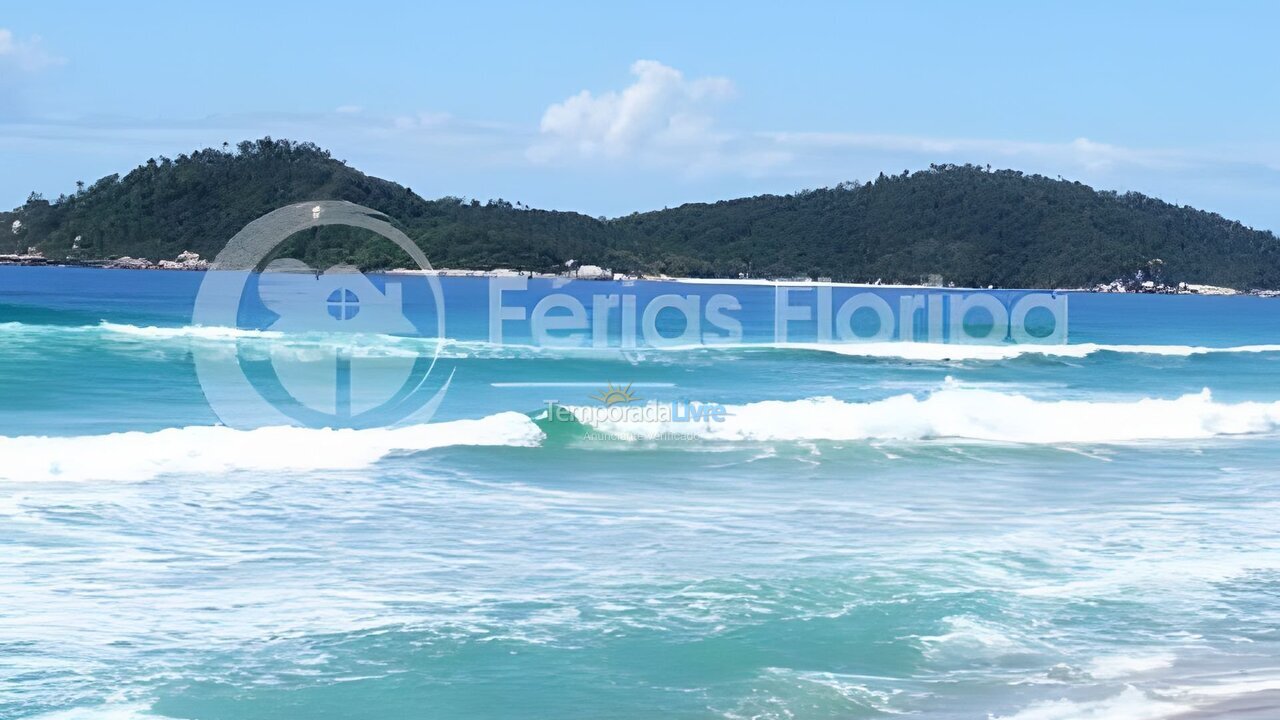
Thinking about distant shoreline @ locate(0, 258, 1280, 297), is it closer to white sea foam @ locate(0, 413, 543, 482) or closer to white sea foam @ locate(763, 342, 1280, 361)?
white sea foam @ locate(763, 342, 1280, 361)

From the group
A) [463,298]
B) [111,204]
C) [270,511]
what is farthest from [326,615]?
[111,204]

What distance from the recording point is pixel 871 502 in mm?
13297

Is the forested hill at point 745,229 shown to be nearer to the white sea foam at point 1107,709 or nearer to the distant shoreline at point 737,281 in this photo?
the distant shoreline at point 737,281

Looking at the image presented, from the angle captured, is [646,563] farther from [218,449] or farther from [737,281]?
[737,281]

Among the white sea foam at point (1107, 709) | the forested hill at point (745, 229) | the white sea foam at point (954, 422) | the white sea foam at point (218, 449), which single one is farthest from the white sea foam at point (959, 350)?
the forested hill at point (745, 229)

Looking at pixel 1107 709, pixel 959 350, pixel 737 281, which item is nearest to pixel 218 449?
pixel 1107 709

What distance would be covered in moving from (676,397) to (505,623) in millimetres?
15946

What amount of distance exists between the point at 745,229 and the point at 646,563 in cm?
15957

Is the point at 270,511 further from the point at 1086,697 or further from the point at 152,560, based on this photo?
the point at 1086,697

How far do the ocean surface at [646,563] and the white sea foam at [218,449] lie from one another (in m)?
0.07

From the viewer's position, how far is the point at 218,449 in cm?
1543

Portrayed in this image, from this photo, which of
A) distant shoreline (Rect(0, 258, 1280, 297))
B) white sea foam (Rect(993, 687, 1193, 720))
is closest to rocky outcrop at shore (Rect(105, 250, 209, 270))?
distant shoreline (Rect(0, 258, 1280, 297))

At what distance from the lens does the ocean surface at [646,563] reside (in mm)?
7355

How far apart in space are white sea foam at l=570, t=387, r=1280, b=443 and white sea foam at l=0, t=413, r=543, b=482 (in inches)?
90.1
